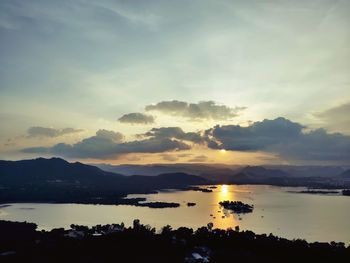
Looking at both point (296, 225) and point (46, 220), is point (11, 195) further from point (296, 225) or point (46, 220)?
point (296, 225)

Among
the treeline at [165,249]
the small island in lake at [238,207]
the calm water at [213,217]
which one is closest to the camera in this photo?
the treeline at [165,249]

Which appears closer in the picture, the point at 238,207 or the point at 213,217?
the point at 213,217

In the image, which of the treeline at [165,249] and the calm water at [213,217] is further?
the calm water at [213,217]

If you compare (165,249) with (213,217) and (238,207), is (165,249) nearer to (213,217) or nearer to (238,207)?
(213,217)

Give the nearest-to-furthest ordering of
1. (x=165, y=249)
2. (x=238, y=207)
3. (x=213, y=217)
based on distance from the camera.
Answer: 1. (x=165, y=249)
2. (x=213, y=217)
3. (x=238, y=207)

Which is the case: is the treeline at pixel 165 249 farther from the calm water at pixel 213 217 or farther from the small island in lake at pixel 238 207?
the small island in lake at pixel 238 207

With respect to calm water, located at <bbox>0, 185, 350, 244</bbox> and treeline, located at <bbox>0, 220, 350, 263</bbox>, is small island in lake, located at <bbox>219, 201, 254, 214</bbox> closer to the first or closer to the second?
calm water, located at <bbox>0, 185, 350, 244</bbox>

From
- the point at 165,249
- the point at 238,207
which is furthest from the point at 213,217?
the point at 165,249

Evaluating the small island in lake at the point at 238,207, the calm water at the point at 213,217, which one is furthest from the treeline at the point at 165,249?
the small island in lake at the point at 238,207
